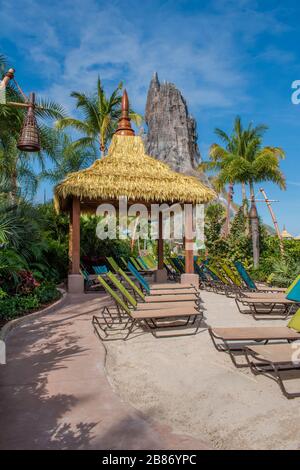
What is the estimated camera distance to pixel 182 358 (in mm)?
4617

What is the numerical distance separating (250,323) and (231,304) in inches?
83.7

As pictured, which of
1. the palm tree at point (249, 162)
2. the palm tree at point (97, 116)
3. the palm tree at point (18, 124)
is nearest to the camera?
the palm tree at point (18, 124)

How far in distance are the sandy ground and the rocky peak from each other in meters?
81.5

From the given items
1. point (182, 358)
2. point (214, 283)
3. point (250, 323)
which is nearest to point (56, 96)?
point (214, 283)

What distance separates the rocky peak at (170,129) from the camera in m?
87.3

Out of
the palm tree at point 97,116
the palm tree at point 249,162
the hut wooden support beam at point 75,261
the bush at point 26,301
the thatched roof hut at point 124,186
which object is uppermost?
the palm tree at point 97,116

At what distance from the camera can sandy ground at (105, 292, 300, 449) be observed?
2.79 m

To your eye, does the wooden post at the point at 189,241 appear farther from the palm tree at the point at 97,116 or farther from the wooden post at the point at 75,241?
the palm tree at the point at 97,116

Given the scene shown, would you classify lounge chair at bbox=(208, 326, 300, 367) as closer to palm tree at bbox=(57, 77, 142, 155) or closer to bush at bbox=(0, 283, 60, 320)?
bush at bbox=(0, 283, 60, 320)

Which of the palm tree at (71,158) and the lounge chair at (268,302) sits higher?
the palm tree at (71,158)

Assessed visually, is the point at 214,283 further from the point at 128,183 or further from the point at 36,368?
the point at 36,368

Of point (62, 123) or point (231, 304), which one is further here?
point (62, 123)

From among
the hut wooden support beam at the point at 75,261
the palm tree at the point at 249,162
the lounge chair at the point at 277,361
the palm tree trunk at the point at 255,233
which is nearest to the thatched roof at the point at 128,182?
the hut wooden support beam at the point at 75,261

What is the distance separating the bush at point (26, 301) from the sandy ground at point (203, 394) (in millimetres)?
2556
